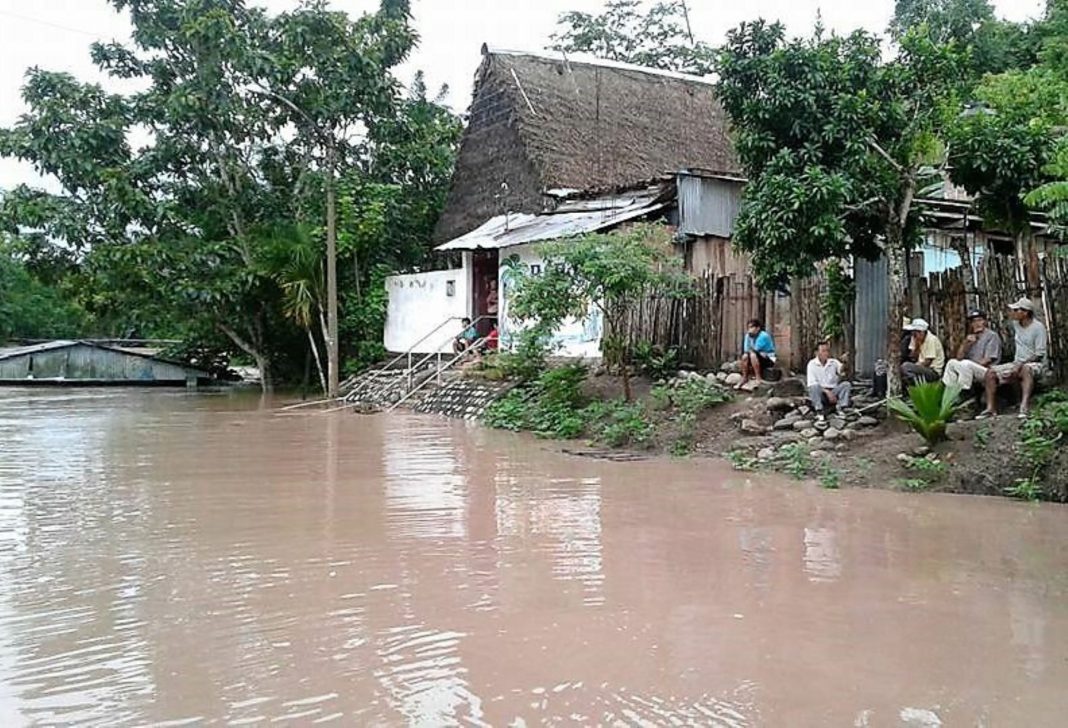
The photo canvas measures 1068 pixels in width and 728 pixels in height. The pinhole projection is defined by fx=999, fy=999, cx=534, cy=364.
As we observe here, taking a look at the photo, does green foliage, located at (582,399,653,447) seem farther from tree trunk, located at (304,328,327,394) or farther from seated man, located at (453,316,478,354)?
tree trunk, located at (304,328,327,394)

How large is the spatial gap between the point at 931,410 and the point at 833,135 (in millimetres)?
2919

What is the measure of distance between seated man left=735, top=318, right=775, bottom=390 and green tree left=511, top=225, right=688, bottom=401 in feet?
3.97

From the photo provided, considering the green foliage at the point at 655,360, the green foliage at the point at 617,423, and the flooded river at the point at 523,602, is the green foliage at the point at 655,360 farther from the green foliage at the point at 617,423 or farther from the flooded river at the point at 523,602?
the flooded river at the point at 523,602

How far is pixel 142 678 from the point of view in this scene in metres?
4.17

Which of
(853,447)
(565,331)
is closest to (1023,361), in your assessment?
(853,447)

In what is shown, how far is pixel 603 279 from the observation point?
12.6 metres

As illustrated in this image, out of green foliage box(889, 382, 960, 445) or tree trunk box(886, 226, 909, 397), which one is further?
tree trunk box(886, 226, 909, 397)

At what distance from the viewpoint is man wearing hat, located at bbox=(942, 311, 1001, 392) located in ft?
31.7

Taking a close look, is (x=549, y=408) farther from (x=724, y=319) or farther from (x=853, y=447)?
(x=853, y=447)

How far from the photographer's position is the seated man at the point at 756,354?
41.1ft

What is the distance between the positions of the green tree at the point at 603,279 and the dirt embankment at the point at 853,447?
1599 millimetres

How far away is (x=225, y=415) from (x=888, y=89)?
39.7ft

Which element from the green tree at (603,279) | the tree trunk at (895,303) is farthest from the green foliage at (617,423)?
the tree trunk at (895,303)

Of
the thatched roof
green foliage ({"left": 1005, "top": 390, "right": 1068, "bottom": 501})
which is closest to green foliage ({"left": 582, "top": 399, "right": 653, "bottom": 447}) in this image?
green foliage ({"left": 1005, "top": 390, "right": 1068, "bottom": 501})
